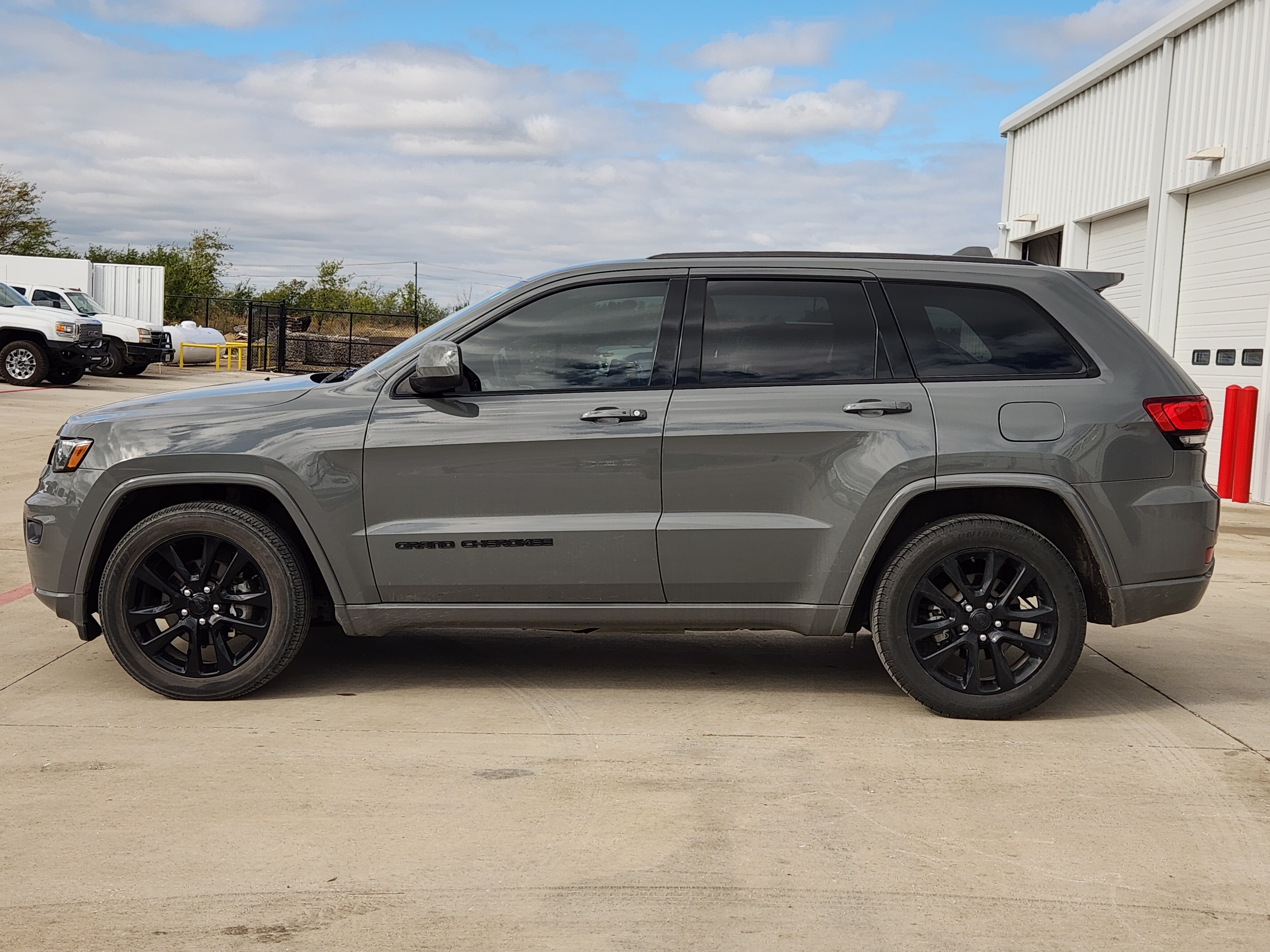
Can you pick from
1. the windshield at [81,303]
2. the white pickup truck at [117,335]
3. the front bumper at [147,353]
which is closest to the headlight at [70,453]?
the white pickup truck at [117,335]

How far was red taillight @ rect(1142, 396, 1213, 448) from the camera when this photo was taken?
5.09 m

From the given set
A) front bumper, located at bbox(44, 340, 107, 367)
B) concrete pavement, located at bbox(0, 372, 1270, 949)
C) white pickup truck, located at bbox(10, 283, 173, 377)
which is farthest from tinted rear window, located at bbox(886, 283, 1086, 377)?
white pickup truck, located at bbox(10, 283, 173, 377)

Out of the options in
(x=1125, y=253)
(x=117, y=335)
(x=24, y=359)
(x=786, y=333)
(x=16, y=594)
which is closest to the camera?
(x=786, y=333)

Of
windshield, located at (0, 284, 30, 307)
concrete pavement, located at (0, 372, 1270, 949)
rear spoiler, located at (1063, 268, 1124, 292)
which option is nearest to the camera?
concrete pavement, located at (0, 372, 1270, 949)

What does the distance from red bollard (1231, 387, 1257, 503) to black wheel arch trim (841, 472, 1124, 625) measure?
9.30m

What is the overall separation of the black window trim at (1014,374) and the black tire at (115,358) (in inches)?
1043

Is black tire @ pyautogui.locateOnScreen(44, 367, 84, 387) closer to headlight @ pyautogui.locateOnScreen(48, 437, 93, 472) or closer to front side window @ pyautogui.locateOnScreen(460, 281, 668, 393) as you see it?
headlight @ pyautogui.locateOnScreen(48, 437, 93, 472)

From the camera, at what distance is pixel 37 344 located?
947 inches

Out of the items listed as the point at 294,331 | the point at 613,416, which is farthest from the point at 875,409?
the point at 294,331

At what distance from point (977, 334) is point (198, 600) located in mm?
3317

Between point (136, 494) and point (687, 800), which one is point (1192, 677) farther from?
point (136, 494)

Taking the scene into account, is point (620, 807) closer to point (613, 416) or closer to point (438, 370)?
point (613, 416)

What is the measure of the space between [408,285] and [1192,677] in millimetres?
52584

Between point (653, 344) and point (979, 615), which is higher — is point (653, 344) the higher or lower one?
the higher one
